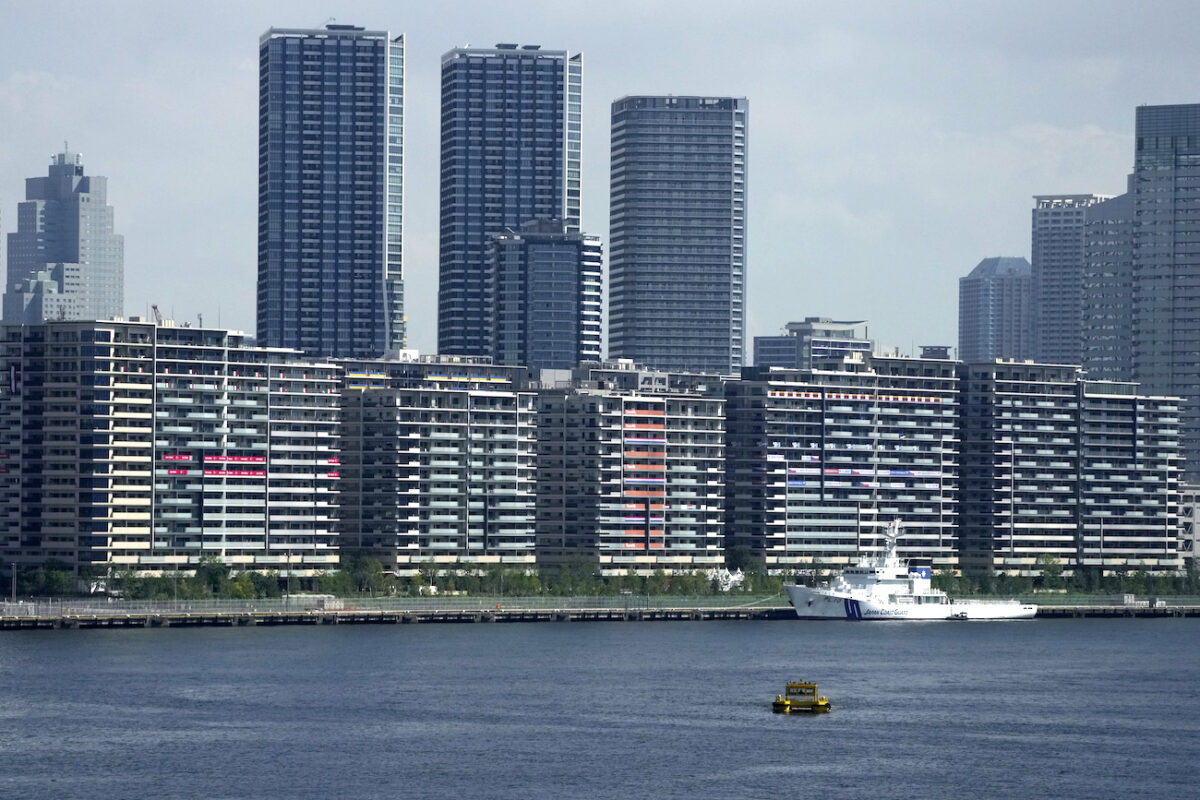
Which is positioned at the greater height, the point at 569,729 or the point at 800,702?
the point at 800,702

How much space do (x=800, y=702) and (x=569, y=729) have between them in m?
18.6

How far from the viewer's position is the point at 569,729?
14738 cm

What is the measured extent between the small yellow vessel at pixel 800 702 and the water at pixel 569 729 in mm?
1150

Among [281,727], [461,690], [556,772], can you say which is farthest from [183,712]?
[556,772]

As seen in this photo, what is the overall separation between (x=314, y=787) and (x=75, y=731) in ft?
82.8

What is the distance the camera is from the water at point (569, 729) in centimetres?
12675

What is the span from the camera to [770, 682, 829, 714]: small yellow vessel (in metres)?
158

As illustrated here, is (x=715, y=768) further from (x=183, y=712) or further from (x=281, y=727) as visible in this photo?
(x=183, y=712)

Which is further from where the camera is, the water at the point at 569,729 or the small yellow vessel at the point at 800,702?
the small yellow vessel at the point at 800,702

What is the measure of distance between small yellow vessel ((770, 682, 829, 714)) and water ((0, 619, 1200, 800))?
115 centimetres

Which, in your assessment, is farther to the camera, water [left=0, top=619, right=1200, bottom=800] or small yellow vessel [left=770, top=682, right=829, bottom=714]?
small yellow vessel [left=770, top=682, right=829, bottom=714]

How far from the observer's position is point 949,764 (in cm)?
13525

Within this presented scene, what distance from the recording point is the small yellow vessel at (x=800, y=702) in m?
158

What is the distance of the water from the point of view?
126750mm
